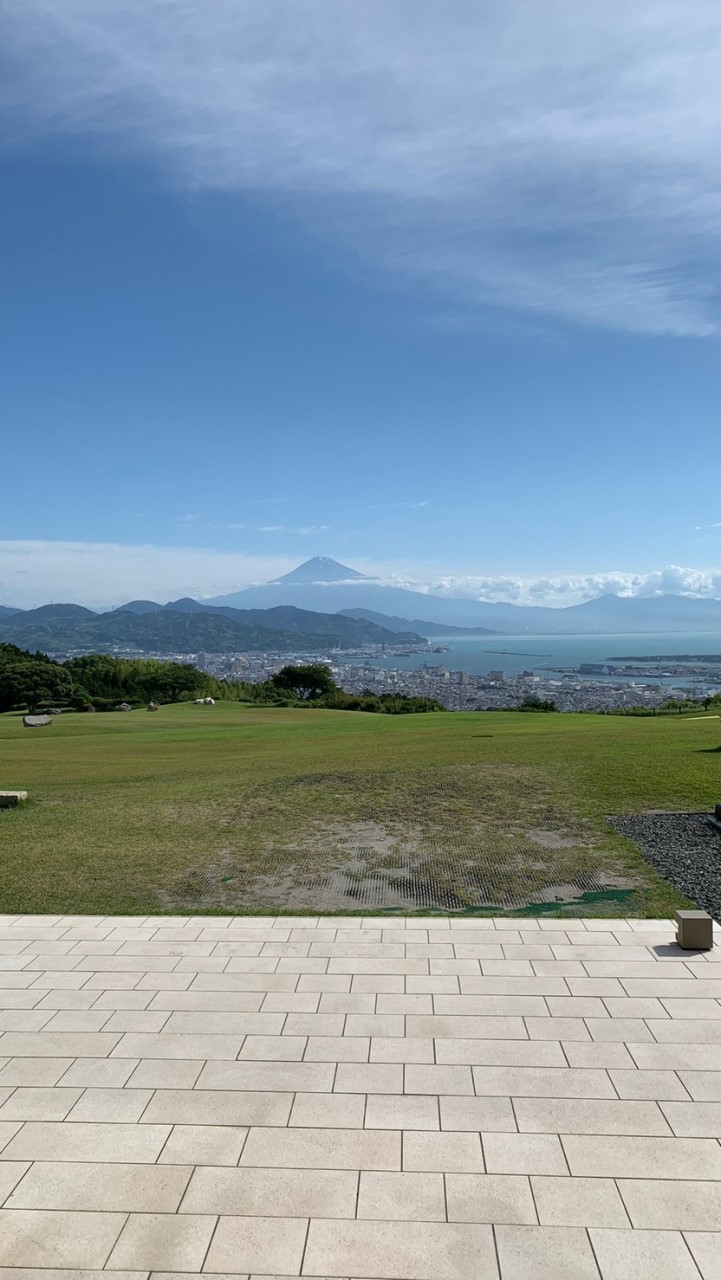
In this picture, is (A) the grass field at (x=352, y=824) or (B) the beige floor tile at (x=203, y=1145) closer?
(B) the beige floor tile at (x=203, y=1145)

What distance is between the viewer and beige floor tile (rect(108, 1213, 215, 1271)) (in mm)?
3430

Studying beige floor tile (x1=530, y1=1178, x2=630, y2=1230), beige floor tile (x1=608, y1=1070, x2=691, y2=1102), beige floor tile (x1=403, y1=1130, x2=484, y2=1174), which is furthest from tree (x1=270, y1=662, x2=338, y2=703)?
beige floor tile (x1=530, y1=1178, x2=630, y2=1230)

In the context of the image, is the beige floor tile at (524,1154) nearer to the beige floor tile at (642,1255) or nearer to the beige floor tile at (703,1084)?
the beige floor tile at (642,1255)

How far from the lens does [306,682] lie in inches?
2413

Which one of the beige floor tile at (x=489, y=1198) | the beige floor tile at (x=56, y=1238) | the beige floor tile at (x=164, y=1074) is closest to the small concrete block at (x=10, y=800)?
the beige floor tile at (x=164, y=1074)

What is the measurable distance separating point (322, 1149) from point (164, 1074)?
128 cm

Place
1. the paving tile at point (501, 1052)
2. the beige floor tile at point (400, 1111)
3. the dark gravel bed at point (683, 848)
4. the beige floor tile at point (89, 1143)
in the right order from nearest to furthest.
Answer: the beige floor tile at point (89, 1143), the beige floor tile at point (400, 1111), the paving tile at point (501, 1052), the dark gravel bed at point (683, 848)

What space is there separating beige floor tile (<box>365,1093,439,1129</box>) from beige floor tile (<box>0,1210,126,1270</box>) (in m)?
1.44

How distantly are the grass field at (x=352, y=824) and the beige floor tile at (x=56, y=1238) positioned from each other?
4.27 m

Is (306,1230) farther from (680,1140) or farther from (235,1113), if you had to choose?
(680,1140)

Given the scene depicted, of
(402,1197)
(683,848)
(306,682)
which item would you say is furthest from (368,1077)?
(306,682)

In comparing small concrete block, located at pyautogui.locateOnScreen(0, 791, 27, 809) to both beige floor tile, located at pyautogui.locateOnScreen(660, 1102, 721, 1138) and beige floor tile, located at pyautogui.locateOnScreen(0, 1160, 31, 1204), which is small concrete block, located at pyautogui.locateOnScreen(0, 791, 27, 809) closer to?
beige floor tile, located at pyautogui.locateOnScreen(660, 1102, 721, 1138)

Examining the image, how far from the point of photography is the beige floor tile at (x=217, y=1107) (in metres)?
4.44

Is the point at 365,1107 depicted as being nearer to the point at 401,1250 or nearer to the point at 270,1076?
the point at 270,1076
